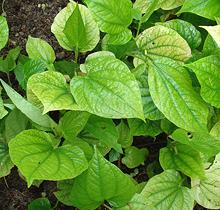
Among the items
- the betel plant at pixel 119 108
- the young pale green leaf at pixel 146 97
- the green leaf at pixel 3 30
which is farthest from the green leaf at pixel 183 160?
the green leaf at pixel 3 30

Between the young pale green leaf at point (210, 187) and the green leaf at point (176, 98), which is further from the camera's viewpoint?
the young pale green leaf at point (210, 187)

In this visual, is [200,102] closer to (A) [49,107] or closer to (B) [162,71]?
(B) [162,71]

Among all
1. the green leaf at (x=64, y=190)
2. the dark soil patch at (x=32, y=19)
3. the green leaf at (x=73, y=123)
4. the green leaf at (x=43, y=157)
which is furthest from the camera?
the dark soil patch at (x=32, y=19)

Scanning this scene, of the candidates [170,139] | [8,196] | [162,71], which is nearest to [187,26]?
[162,71]

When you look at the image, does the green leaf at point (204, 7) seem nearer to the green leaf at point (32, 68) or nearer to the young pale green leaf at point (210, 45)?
the young pale green leaf at point (210, 45)

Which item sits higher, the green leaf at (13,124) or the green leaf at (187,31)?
the green leaf at (187,31)

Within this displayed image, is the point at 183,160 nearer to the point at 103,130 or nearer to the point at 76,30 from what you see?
the point at 103,130

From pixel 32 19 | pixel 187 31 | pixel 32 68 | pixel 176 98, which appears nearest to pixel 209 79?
pixel 176 98
